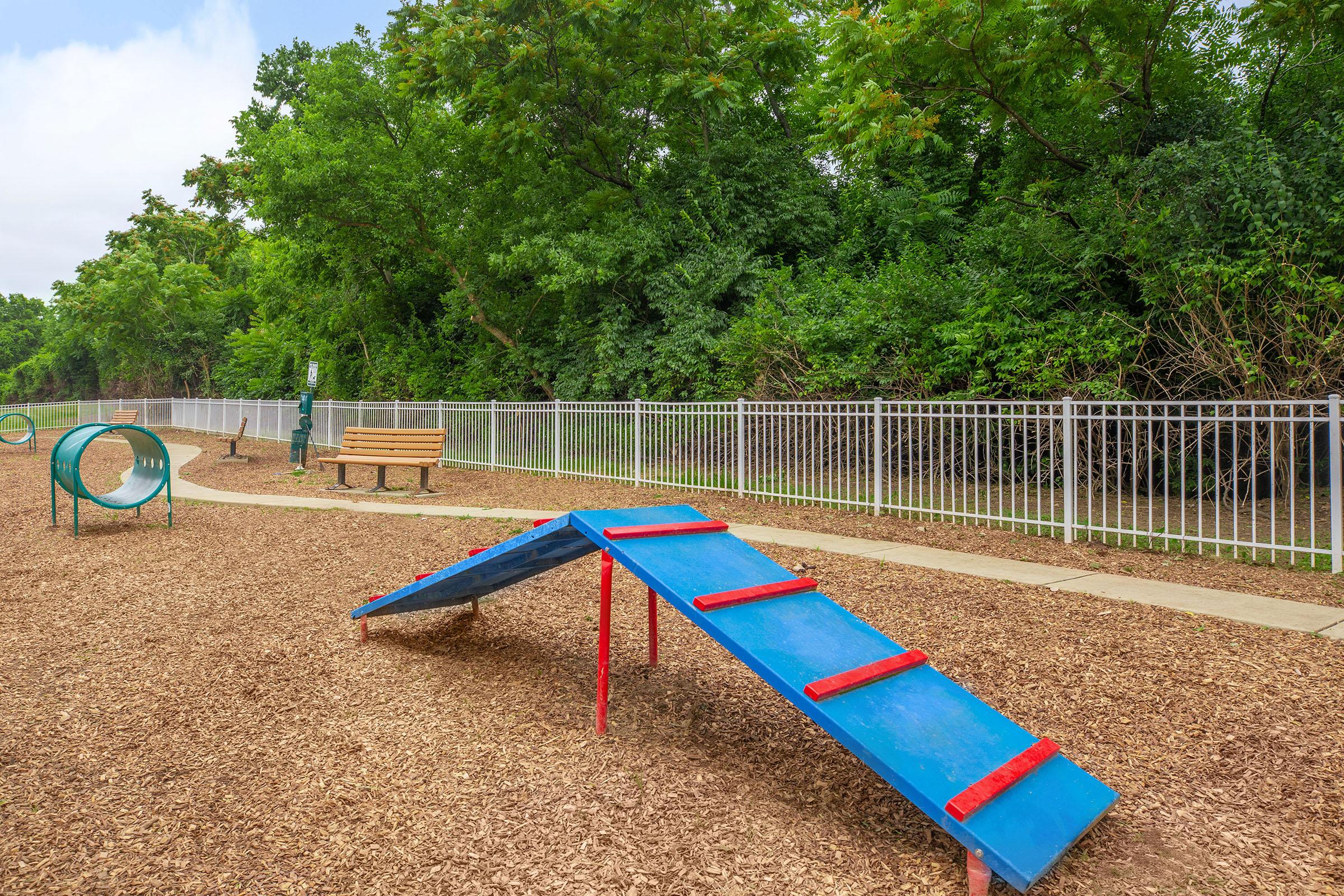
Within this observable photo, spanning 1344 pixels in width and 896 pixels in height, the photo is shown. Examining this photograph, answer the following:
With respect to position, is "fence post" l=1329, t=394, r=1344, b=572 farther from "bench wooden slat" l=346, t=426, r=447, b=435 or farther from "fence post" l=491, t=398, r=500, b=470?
"fence post" l=491, t=398, r=500, b=470

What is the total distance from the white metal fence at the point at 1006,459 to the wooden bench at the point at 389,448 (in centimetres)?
247

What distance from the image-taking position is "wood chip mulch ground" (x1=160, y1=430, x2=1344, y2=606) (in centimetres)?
578

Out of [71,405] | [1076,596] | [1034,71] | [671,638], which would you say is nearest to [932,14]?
[1034,71]

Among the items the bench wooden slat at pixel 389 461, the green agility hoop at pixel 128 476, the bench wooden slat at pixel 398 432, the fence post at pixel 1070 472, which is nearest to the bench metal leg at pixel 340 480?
the bench wooden slat at pixel 389 461

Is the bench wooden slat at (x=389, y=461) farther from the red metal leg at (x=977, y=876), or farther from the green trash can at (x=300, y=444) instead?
the red metal leg at (x=977, y=876)

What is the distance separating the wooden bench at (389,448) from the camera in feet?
37.1

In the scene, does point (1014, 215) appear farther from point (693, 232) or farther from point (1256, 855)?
point (1256, 855)

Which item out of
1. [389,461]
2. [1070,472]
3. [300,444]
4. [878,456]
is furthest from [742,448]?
[300,444]

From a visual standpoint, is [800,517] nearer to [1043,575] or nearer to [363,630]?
[1043,575]

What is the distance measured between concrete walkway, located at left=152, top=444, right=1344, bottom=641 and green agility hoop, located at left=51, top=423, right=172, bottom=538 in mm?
1487

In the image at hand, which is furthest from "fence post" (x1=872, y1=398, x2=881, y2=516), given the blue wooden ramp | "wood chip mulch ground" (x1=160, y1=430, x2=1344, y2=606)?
the blue wooden ramp

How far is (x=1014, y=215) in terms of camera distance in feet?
38.2

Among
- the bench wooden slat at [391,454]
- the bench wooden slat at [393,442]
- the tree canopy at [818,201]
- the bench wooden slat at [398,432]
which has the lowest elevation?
the bench wooden slat at [391,454]

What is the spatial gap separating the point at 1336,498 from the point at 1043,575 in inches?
86.0
